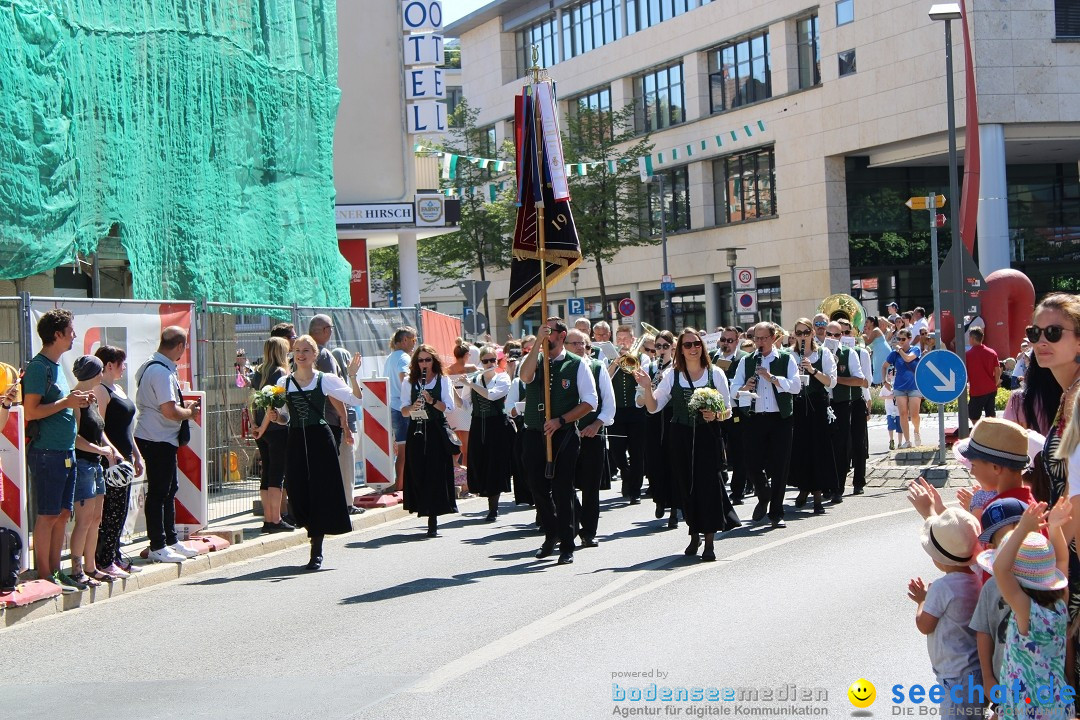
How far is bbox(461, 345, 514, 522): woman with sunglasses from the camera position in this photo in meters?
15.0

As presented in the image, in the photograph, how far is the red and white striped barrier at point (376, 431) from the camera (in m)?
→ 16.2

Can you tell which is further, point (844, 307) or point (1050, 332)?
point (844, 307)

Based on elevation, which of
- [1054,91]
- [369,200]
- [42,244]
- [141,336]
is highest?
[1054,91]

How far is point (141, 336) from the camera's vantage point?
12867 mm

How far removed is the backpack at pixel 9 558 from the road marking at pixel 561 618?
371 centimetres

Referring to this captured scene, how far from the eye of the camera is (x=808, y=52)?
151 feet

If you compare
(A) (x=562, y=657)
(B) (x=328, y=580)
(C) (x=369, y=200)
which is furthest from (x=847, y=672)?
(C) (x=369, y=200)

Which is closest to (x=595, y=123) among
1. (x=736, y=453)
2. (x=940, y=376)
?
(x=940, y=376)

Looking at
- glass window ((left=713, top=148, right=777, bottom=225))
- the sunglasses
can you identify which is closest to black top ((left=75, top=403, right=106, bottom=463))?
the sunglasses

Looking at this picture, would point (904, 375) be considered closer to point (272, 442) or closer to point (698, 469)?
point (698, 469)

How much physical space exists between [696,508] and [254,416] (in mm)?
4709

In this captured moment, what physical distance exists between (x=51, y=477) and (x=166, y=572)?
182cm

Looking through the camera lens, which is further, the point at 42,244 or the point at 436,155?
the point at 436,155

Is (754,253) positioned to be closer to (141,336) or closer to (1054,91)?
(1054,91)
